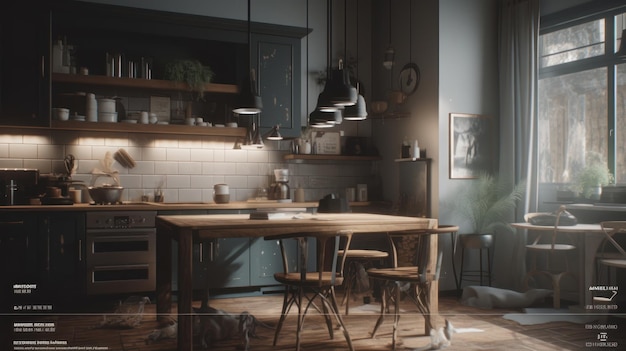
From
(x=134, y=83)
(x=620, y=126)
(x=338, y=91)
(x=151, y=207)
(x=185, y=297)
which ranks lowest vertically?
(x=185, y=297)

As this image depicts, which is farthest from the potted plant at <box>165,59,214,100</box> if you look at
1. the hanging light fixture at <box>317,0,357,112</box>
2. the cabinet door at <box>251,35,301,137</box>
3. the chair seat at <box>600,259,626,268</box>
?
the chair seat at <box>600,259,626,268</box>

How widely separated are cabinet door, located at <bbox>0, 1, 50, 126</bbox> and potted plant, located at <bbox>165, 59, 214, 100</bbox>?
1.20 metres

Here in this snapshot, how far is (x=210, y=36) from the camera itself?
6.35 m

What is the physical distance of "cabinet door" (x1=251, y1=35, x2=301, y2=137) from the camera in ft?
21.6

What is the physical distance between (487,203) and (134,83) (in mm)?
3888

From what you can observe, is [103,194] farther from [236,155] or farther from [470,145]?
[470,145]

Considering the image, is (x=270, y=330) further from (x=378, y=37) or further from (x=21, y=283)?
(x=378, y=37)

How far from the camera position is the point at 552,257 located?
6086 mm

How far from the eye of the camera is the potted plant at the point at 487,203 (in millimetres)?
6066

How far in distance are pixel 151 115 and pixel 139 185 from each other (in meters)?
0.80

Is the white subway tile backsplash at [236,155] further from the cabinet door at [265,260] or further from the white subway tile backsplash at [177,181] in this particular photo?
the cabinet door at [265,260]

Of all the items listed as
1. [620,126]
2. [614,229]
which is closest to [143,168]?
[614,229]

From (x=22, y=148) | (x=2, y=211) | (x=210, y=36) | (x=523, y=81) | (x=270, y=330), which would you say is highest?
(x=210, y=36)

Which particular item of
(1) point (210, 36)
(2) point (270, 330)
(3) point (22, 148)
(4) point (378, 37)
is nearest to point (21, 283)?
(3) point (22, 148)
